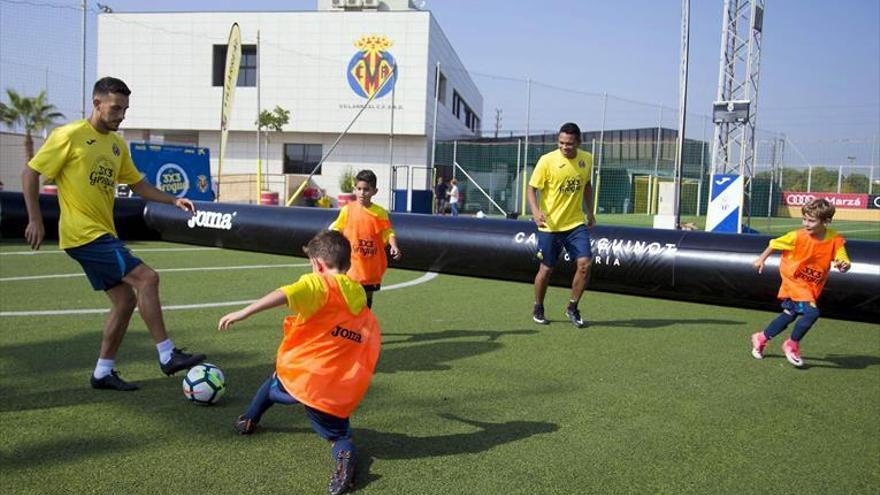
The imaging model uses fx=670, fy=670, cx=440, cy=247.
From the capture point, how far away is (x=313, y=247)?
3.08 metres

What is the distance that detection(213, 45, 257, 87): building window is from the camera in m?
37.0

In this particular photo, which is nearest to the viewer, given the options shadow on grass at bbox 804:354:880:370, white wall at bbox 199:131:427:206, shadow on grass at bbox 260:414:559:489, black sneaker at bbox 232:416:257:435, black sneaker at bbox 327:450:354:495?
black sneaker at bbox 327:450:354:495

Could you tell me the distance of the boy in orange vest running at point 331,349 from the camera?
2979mm

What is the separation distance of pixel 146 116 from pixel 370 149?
12774 mm

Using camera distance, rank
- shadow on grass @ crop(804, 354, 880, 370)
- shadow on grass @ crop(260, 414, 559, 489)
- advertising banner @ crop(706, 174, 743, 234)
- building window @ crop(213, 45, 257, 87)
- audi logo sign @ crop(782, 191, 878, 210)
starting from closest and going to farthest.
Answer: shadow on grass @ crop(260, 414, 559, 489) → shadow on grass @ crop(804, 354, 880, 370) → advertising banner @ crop(706, 174, 743, 234) → audi logo sign @ crop(782, 191, 878, 210) → building window @ crop(213, 45, 257, 87)

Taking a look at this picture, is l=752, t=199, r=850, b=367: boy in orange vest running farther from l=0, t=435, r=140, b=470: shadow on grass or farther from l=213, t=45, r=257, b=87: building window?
l=213, t=45, r=257, b=87: building window

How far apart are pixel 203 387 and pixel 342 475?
136 cm

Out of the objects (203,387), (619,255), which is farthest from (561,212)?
(203,387)

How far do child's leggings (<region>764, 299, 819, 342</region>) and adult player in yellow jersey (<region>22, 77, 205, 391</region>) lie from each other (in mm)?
4554

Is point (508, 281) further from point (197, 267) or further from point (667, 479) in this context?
point (667, 479)

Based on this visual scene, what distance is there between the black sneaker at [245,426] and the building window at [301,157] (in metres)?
34.3

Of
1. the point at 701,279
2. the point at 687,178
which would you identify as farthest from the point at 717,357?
the point at 687,178

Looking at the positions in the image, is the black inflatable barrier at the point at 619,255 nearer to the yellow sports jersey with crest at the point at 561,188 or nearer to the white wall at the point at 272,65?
the yellow sports jersey with crest at the point at 561,188

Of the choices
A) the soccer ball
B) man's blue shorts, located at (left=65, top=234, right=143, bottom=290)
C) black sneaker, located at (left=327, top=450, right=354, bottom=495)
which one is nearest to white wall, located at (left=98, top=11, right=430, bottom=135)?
man's blue shorts, located at (left=65, top=234, right=143, bottom=290)
